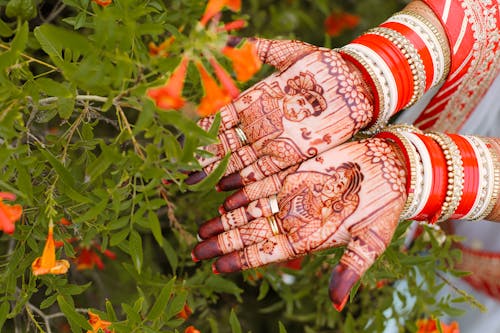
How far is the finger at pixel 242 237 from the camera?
109 cm

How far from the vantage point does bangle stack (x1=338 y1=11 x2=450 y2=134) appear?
117 centimetres

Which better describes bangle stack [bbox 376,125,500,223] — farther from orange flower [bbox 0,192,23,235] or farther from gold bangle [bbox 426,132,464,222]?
orange flower [bbox 0,192,23,235]

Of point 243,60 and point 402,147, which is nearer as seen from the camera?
point 243,60

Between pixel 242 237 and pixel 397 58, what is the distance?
0.46 m

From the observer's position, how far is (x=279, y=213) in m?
1.10

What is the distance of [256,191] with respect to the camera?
1126 millimetres

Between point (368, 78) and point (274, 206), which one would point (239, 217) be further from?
point (368, 78)

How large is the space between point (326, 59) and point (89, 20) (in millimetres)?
481

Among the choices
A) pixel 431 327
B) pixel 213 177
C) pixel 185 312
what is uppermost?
pixel 213 177

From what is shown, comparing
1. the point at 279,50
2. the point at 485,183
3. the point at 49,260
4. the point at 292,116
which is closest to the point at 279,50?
the point at 279,50

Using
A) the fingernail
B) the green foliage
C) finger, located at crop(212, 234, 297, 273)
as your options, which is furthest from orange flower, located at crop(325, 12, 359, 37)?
finger, located at crop(212, 234, 297, 273)

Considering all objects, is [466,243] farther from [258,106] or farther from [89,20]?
[89,20]

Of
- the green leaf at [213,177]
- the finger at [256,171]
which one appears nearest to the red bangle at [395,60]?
the finger at [256,171]

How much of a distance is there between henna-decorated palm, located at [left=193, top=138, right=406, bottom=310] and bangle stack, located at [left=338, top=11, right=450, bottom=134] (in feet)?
0.35
